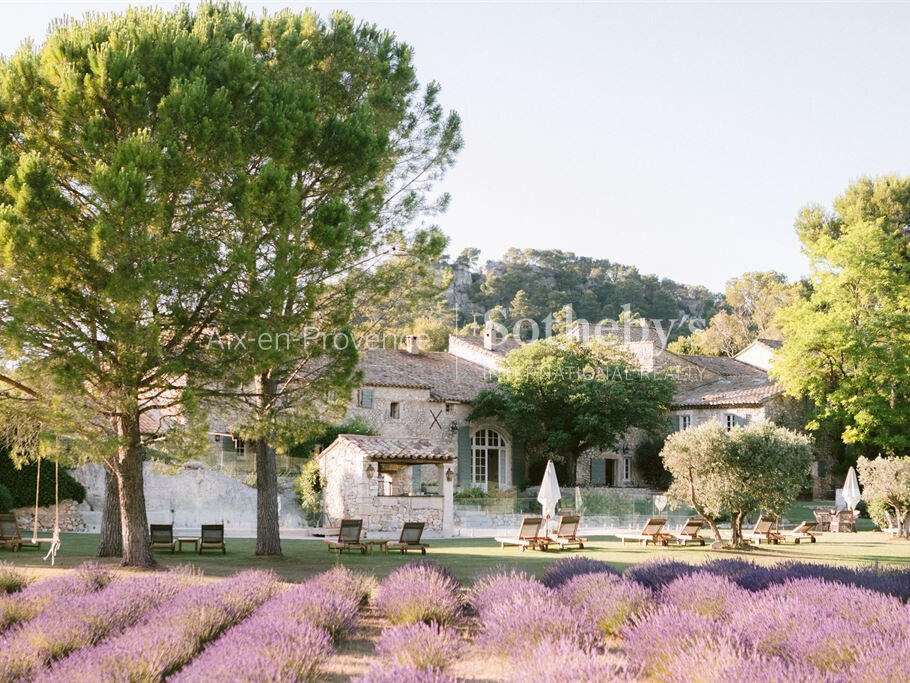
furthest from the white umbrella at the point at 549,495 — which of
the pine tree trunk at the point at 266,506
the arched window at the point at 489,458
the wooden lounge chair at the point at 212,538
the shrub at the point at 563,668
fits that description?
the shrub at the point at 563,668

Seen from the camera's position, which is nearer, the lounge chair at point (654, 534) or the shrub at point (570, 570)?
the shrub at point (570, 570)

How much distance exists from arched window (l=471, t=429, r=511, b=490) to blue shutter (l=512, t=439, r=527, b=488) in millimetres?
300

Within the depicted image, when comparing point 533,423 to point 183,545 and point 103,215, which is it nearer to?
point 183,545

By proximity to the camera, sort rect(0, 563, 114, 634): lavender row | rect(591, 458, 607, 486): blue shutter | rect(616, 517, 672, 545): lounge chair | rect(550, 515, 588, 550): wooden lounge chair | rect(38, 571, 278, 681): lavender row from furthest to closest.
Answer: rect(591, 458, 607, 486): blue shutter < rect(616, 517, 672, 545): lounge chair < rect(550, 515, 588, 550): wooden lounge chair < rect(0, 563, 114, 634): lavender row < rect(38, 571, 278, 681): lavender row

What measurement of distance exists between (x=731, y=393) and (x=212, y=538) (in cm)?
2564

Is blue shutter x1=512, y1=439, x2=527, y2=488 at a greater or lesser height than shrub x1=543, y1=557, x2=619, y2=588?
greater

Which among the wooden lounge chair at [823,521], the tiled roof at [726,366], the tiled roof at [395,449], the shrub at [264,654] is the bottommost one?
the wooden lounge chair at [823,521]

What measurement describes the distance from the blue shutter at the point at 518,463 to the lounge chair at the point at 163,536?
20.7 metres

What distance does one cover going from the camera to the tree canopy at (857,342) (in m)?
32.3

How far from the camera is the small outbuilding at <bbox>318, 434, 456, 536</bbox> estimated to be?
78.0ft

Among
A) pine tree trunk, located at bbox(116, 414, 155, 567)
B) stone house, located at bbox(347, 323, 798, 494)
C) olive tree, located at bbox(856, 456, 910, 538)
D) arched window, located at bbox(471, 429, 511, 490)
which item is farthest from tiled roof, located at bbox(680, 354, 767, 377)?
pine tree trunk, located at bbox(116, 414, 155, 567)

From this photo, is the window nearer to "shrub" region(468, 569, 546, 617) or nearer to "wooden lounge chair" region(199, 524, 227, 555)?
"wooden lounge chair" region(199, 524, 227, 555)

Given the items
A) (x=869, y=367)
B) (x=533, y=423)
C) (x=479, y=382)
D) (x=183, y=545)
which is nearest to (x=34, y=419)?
(x=183, y=545)

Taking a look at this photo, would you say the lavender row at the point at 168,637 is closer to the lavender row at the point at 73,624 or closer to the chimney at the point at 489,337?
the lavender row at the point at 73,624
